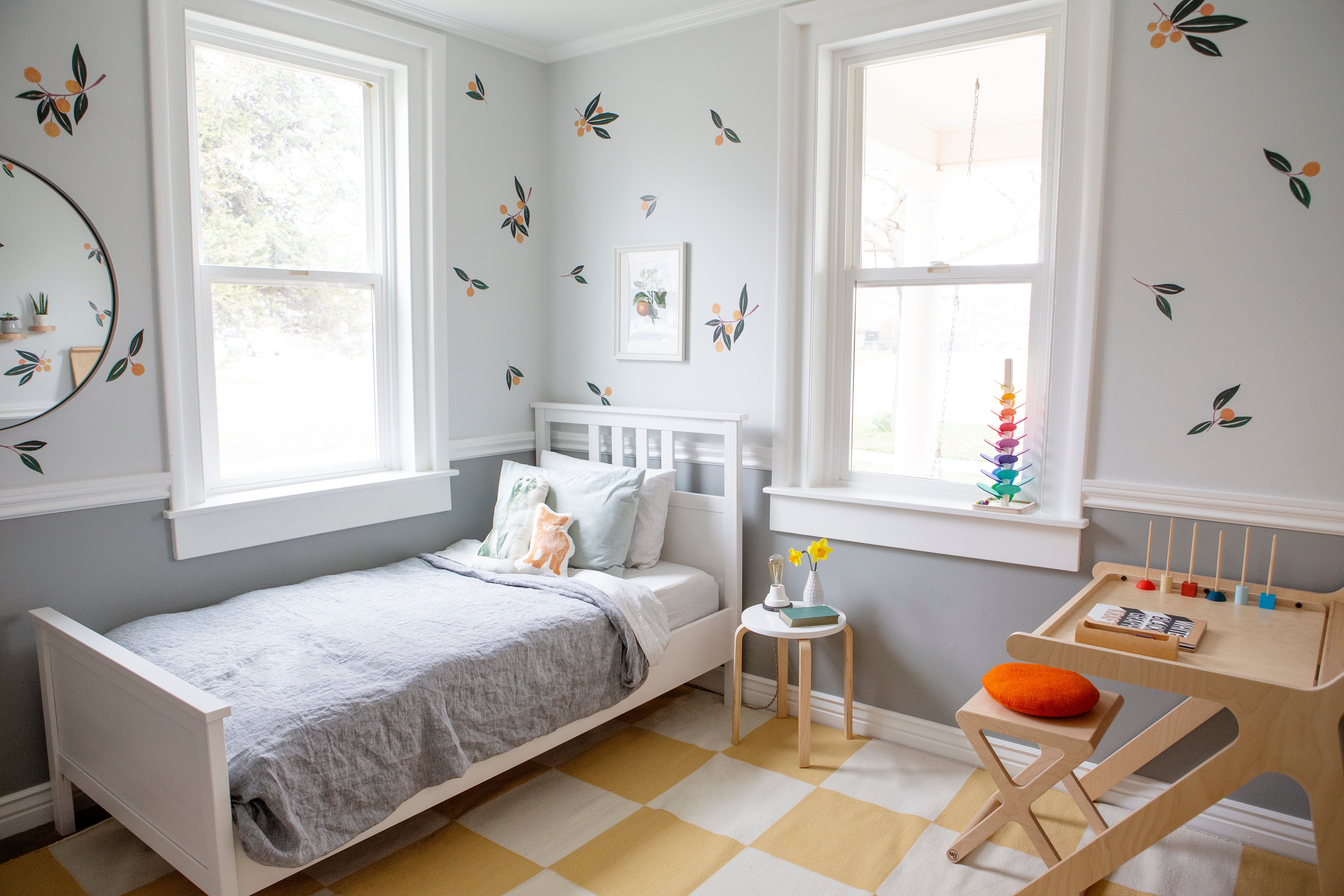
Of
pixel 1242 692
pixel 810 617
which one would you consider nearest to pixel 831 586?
pixel 810 617

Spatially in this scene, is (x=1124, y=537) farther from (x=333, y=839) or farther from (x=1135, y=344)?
(x=333, y=839)

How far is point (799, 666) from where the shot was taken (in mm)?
3137

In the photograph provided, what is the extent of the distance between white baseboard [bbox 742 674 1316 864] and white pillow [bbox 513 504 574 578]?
0.87 meters

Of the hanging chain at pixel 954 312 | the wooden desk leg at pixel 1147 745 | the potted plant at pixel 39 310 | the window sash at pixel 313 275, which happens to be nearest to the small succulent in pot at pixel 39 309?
the potted plant at pixel 39 310

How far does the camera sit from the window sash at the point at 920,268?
2596mm

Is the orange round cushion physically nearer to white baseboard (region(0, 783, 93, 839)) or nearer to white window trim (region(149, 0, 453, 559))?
white window trim (region(149, 0, 453, 559))

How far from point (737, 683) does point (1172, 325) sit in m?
1.67

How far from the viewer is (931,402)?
2867 millimetres

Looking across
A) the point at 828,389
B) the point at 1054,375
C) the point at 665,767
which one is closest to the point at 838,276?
the point at 828,389

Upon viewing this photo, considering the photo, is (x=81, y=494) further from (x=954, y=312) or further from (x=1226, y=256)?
(x=1226, y=256)

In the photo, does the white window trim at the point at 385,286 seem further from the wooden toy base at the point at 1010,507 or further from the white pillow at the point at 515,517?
the wooden toy base at the point at 1010,507

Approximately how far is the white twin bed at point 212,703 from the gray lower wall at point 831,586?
Answer: 0.28ft

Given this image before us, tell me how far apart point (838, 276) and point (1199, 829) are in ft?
6.37

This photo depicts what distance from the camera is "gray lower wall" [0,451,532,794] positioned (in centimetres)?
230
